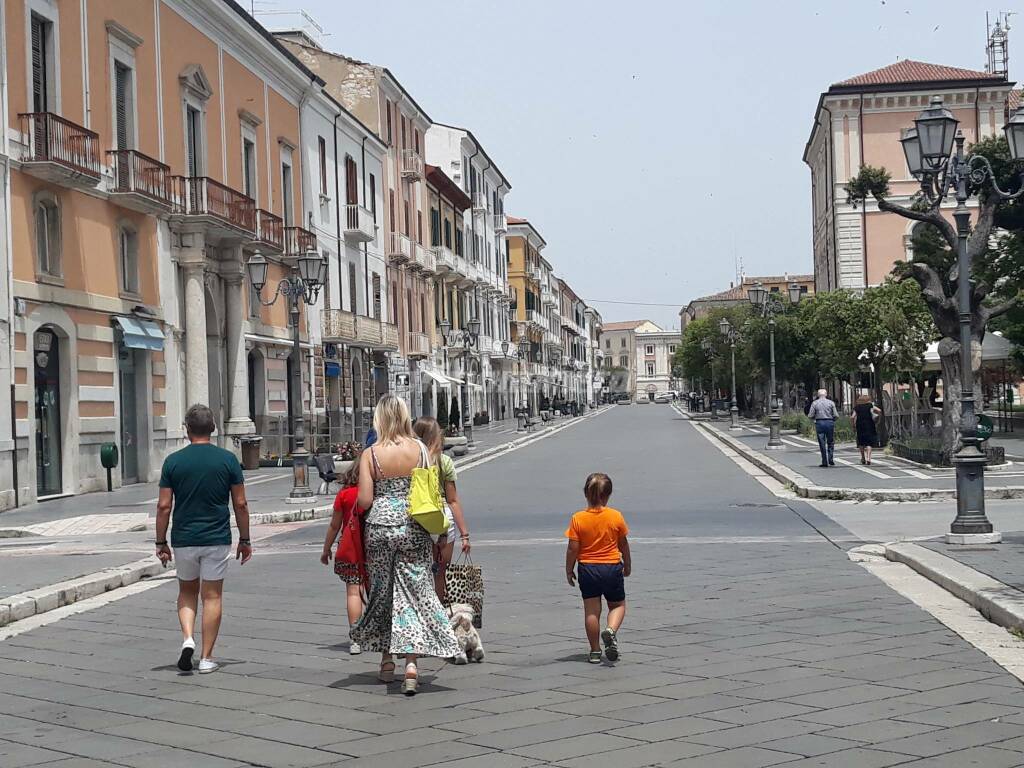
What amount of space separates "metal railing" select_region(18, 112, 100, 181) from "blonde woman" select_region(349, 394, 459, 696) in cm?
1704

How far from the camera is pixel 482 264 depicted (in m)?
75.3

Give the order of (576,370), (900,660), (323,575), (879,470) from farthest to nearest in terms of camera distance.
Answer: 1. (576,370)
2. (879,470)
3. (323,575)
4. (900,660)

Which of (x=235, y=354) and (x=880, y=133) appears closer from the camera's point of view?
(x=235, y=354)

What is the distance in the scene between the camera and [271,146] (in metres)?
36.3

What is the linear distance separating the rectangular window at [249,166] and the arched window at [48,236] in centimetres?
1075

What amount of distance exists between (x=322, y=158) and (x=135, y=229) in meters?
15.1

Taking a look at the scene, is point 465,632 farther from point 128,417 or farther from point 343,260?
point 343,260

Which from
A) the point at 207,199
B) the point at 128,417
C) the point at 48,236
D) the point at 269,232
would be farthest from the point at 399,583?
the point at 269,232

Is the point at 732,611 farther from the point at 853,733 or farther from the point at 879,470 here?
the point at 879,470

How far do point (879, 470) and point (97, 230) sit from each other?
1572cm

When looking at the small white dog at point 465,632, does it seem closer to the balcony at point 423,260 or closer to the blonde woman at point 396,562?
the blonde woman at point 396,562

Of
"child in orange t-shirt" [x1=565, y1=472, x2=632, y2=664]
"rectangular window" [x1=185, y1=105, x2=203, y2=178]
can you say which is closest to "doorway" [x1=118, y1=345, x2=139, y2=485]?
"rectangular window" [x1=185, y1=105, x2=203, y2=178]

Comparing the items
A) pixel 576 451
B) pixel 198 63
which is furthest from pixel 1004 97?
pixel 198 63

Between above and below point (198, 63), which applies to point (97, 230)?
below
